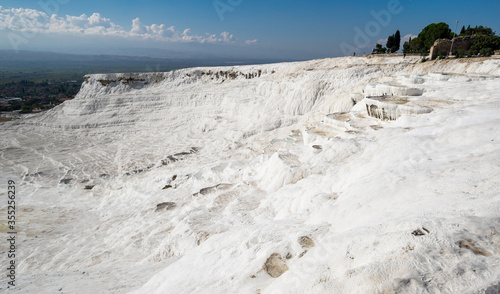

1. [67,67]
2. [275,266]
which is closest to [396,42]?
[275,266]

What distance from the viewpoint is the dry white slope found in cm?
400

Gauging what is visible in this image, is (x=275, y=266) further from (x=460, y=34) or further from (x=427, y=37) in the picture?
Answer: (x=460, y=34)

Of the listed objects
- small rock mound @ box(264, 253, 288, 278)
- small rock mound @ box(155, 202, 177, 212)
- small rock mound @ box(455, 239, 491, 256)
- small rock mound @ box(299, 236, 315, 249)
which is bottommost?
small rock mound @ box(155, 202, 177, 212)

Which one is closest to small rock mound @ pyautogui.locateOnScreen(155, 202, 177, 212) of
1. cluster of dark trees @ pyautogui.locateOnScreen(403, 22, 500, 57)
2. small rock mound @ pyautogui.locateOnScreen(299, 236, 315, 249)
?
small rock mound @ pyautogui.locateOnScreen(299, 236, 315, 249)

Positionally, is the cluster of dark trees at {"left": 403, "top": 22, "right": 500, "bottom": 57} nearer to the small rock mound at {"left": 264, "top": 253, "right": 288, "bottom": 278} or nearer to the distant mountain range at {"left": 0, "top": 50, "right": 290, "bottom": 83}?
the small rock mound at {"left": 264, "top": 253, "right": 288, "bottom": 278}

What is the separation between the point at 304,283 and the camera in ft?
13.3

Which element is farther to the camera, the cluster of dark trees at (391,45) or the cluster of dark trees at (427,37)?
the cluster of dark trees at (391,45)

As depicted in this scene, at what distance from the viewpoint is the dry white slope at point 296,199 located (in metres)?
4.00

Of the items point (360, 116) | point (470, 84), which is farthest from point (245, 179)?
point (470, 84)

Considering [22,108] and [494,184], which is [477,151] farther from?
[22,108]

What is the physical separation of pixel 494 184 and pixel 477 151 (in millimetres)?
2273

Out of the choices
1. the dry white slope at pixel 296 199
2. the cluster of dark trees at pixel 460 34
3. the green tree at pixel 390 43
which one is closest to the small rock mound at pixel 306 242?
the dry white slope at pixel 296 199

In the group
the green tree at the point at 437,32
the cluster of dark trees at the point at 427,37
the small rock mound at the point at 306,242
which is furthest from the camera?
the green tree at the point at 437,32

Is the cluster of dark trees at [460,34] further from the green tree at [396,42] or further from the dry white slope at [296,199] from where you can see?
the dry white slope at [296,199]
